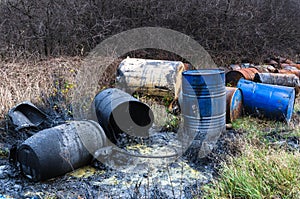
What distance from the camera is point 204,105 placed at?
3990 millimetres

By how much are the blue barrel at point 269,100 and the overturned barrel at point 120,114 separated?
171 cm

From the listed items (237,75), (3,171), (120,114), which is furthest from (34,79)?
(237,75)

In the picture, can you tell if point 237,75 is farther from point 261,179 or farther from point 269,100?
point 261,179

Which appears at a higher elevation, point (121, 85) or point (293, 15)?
point (293, 15)

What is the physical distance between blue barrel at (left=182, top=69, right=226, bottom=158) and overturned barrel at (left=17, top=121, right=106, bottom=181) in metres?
1.33

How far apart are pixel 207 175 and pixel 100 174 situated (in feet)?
3.98

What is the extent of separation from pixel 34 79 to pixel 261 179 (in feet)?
13.6

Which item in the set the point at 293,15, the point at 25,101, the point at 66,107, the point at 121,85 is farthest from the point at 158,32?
the point at 293,15

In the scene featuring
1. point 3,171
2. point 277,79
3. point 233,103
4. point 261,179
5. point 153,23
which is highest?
point 153,23

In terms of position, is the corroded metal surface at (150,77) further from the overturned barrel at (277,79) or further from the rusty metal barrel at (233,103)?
the overturned barrel at (277,79)

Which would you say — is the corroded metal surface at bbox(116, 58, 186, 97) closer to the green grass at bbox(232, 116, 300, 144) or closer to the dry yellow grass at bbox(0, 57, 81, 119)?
the dry yellow grass at bbox(0, 57, 81, 119)

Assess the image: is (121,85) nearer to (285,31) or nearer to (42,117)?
(42,117)

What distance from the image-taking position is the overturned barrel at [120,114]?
408cm

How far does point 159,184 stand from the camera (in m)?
3.08
